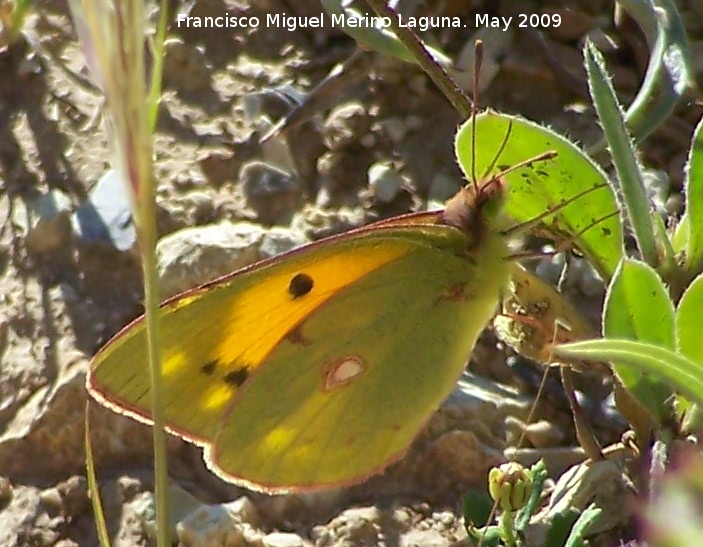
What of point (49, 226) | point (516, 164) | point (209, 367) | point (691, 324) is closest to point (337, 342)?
point (209, 367)

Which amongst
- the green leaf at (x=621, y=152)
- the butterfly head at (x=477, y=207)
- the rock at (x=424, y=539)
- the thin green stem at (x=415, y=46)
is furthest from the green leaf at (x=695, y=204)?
the rock at (x=424, y=539)

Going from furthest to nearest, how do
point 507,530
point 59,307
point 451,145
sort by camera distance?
point 451,145 < point 59,307 < point 507,530

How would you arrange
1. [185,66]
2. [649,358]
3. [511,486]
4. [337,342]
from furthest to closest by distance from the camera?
[185,66], [337,342], [511,486], [649,358]

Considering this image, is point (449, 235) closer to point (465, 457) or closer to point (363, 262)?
point (363, 262)

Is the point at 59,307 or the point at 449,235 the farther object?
the point at 59,307

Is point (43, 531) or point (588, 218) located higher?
point (588, 218)

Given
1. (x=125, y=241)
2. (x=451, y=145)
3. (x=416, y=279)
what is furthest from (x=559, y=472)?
(x=125, y=241)

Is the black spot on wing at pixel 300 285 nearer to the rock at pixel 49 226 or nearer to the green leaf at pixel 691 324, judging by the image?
the green leaf at pixel 691 324

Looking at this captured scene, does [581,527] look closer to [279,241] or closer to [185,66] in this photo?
[279,241]
